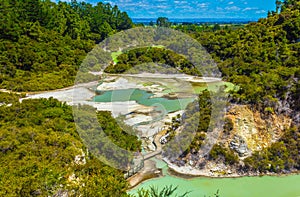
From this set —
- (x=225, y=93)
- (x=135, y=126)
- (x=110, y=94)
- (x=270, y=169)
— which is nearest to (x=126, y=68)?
(x=110, y=94)

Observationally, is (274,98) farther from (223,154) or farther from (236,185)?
(236,185)

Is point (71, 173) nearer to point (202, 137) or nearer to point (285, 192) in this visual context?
point (202, 137)

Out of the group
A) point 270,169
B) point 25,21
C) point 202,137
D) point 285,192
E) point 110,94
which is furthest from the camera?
point 25,21

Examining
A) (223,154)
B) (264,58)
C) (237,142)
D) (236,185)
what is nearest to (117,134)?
(223,154)

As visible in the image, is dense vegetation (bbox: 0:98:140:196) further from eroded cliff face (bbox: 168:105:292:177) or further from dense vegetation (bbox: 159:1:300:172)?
dense vegetation (bbox: 159:1:300:172)

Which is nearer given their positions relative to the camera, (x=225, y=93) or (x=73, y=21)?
(x=225, y=93)

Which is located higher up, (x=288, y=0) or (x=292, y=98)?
(x=288, y=0)
